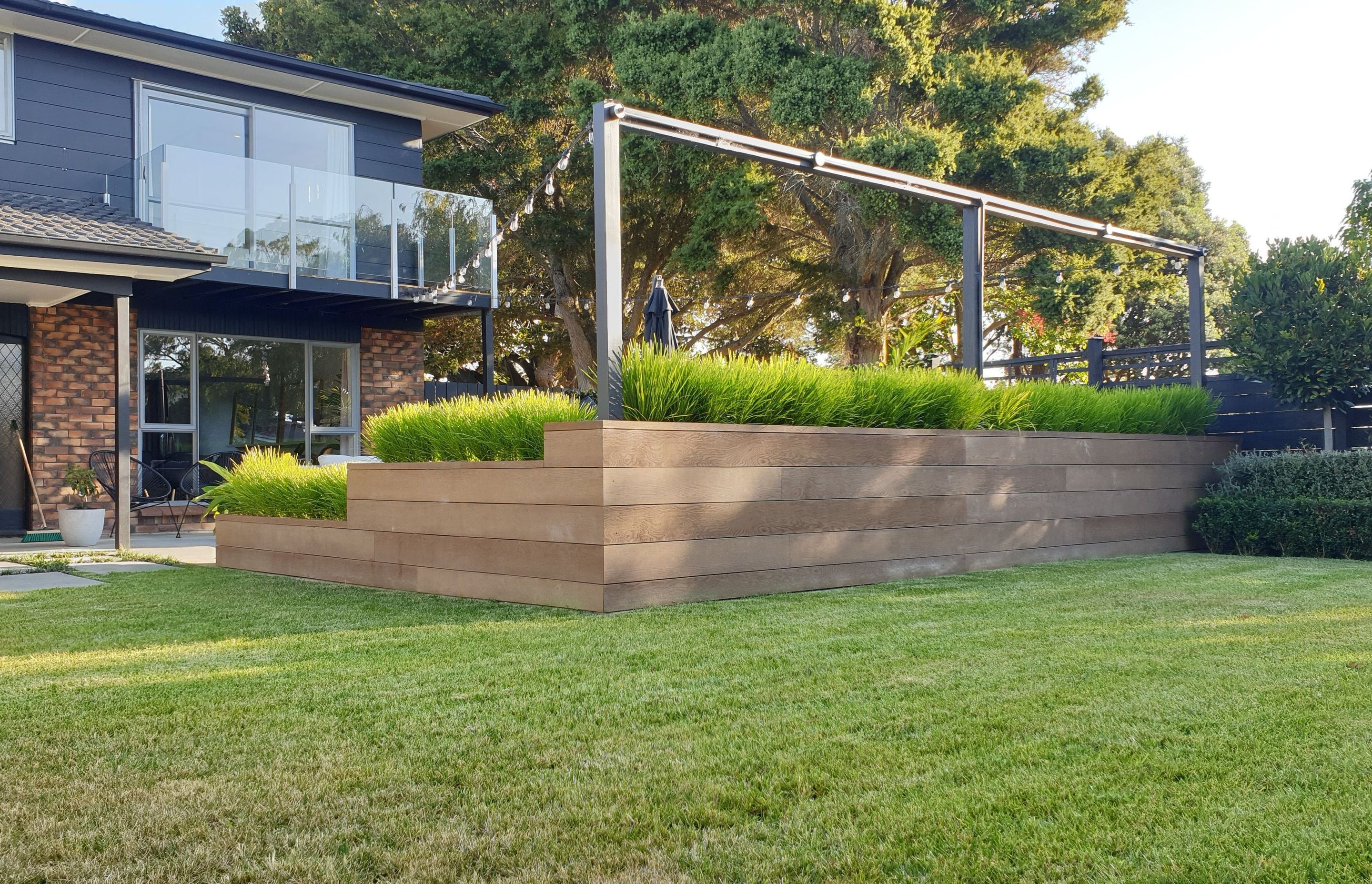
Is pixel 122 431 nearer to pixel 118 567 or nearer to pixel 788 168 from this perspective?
pixel 118 567

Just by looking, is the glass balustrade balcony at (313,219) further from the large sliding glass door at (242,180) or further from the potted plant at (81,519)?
the potted plant at (81,519)

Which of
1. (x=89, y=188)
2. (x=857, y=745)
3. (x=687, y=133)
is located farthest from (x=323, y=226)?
(x=857, y=745)

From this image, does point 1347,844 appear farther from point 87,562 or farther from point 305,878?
point 87,562

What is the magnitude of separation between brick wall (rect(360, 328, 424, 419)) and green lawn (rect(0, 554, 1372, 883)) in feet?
33.7

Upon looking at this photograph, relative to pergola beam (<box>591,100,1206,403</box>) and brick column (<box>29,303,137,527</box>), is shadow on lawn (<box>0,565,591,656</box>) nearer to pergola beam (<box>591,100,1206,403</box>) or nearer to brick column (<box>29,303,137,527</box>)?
pergola beam (<box>591,100,1206,403</box>)

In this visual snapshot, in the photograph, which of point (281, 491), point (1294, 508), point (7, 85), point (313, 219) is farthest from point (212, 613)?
point (7, 85)

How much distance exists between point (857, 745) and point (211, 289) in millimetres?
12251

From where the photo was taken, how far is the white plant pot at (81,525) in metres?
10.7

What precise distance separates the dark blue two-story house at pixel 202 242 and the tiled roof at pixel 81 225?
5cm

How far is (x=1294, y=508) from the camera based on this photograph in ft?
29.5

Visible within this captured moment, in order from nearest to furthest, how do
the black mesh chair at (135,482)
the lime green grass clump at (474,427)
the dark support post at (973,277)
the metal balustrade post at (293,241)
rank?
the lime green grass clump at (474,427) → the dark support post at (973,277) → the black mesh chair at (135,482) → the metal balustrade post at (293,241)

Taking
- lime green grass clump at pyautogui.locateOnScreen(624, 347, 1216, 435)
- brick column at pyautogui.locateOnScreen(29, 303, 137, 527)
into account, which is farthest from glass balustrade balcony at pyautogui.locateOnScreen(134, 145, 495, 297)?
lime green grass clump at pyautogui.locateOnScreen(624, 347, 1216, 435)

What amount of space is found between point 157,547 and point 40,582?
10.3 ft

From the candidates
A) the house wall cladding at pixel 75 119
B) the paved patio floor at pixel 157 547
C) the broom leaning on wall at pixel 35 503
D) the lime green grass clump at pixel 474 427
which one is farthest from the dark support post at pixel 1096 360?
the broom leaning on wall at pixel 35 503
